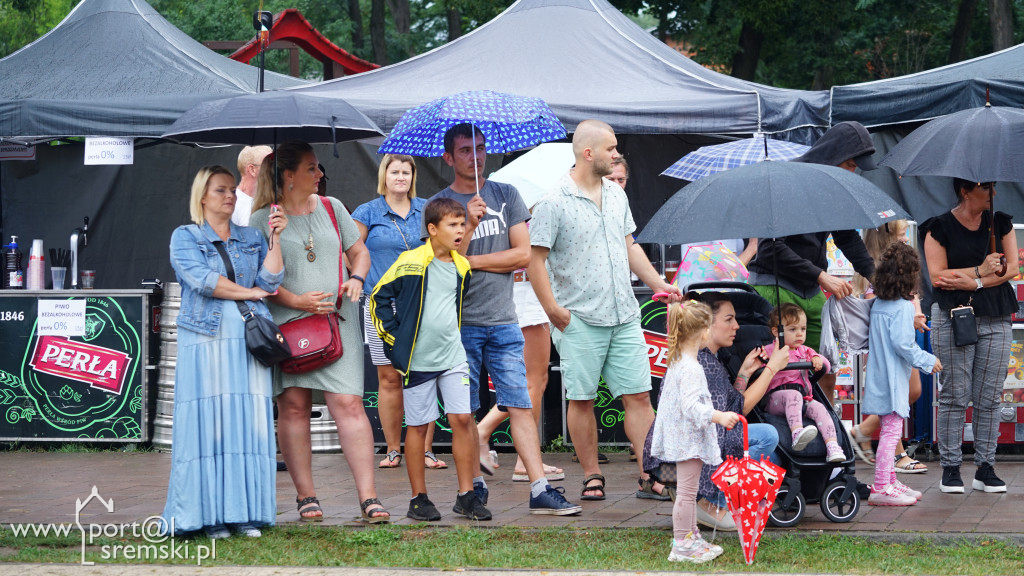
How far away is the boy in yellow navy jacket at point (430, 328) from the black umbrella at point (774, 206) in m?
1.01

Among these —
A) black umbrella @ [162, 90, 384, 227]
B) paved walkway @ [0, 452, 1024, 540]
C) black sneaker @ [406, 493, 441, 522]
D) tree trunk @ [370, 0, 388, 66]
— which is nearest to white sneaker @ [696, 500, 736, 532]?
paved walkway @ [0, 452, 1024, 540]

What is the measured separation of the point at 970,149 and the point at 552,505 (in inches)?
111

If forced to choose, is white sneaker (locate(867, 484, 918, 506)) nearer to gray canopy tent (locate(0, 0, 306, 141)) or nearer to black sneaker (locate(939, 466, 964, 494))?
black sneaker (locate(939, 466, 964, 494))

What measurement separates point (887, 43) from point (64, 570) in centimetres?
2000

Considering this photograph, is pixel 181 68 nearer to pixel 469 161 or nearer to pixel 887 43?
pixel 469 161

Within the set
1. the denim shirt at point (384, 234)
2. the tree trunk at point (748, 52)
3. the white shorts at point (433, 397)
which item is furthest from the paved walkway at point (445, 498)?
the tree trunk at point (748, 52)

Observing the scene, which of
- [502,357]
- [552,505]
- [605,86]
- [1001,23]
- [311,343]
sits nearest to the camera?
[311,343]

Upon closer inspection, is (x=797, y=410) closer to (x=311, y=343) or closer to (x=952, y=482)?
(x=952, y=482)

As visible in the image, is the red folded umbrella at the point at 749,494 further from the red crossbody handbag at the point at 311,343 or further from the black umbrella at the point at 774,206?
the red crossbody handbag at the point at 311,343

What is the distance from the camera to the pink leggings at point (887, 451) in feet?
21.9

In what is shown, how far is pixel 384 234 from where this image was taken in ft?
25.4

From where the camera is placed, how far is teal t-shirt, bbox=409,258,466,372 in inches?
241

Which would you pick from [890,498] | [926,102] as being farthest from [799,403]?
[926,102]

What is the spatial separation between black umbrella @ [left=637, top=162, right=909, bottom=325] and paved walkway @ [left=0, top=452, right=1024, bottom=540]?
1492 millimetres
